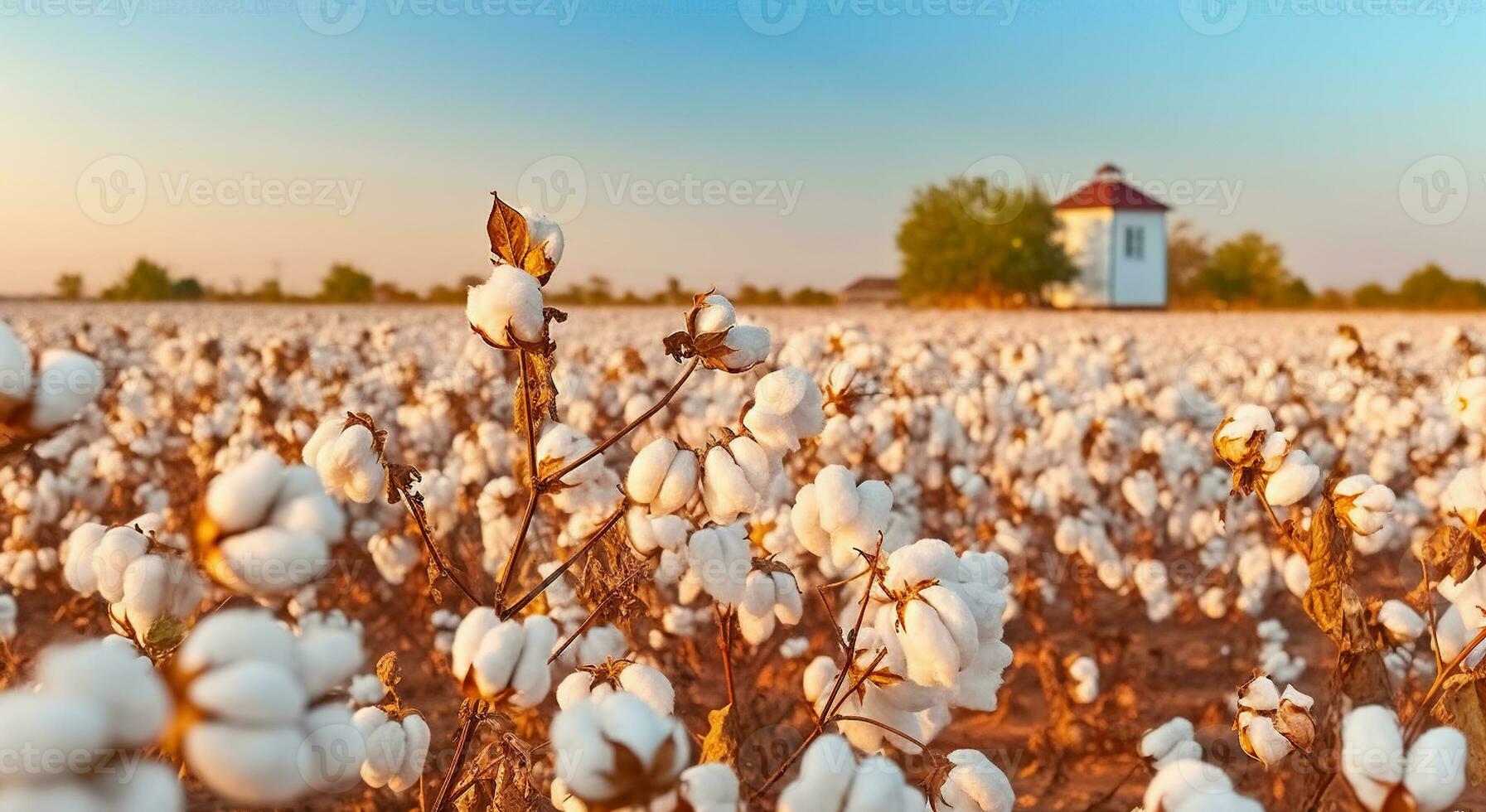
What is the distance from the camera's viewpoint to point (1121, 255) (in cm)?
5853

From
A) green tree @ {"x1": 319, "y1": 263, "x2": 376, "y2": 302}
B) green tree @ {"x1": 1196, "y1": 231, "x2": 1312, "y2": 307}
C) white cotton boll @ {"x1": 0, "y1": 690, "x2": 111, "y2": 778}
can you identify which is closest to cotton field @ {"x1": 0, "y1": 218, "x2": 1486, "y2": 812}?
white cotton boll @ {"x1": 0, "y1": 690, "x2": 111, "y2": 778}

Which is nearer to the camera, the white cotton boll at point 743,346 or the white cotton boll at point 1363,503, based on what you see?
the white cotton boll at point 743,346

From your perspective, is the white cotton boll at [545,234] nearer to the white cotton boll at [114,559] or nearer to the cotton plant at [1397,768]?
the white cotton boll at [114,559]

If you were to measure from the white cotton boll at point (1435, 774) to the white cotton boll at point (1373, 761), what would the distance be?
0.04ft

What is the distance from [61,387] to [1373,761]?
1.19 meters

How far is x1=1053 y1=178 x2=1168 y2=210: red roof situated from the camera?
5875cm

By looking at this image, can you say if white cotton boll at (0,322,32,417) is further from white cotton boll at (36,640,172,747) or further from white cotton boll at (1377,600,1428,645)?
white cotton boll at (1377,600,1428,645)

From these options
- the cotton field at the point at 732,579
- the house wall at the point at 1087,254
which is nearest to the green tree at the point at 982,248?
the house wall at the point at 1087,254

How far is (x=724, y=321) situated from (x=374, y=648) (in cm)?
457

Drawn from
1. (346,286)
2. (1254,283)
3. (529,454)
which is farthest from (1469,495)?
(1254,283)

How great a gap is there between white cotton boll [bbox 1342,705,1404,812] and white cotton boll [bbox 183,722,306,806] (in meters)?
0.94

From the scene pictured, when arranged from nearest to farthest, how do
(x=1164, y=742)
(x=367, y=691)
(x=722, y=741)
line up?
(x=722, y=741) < (x=1164, y=742) < (x=367, y=691)

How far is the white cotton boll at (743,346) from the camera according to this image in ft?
5.09

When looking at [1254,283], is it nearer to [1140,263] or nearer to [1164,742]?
[1140,263]
